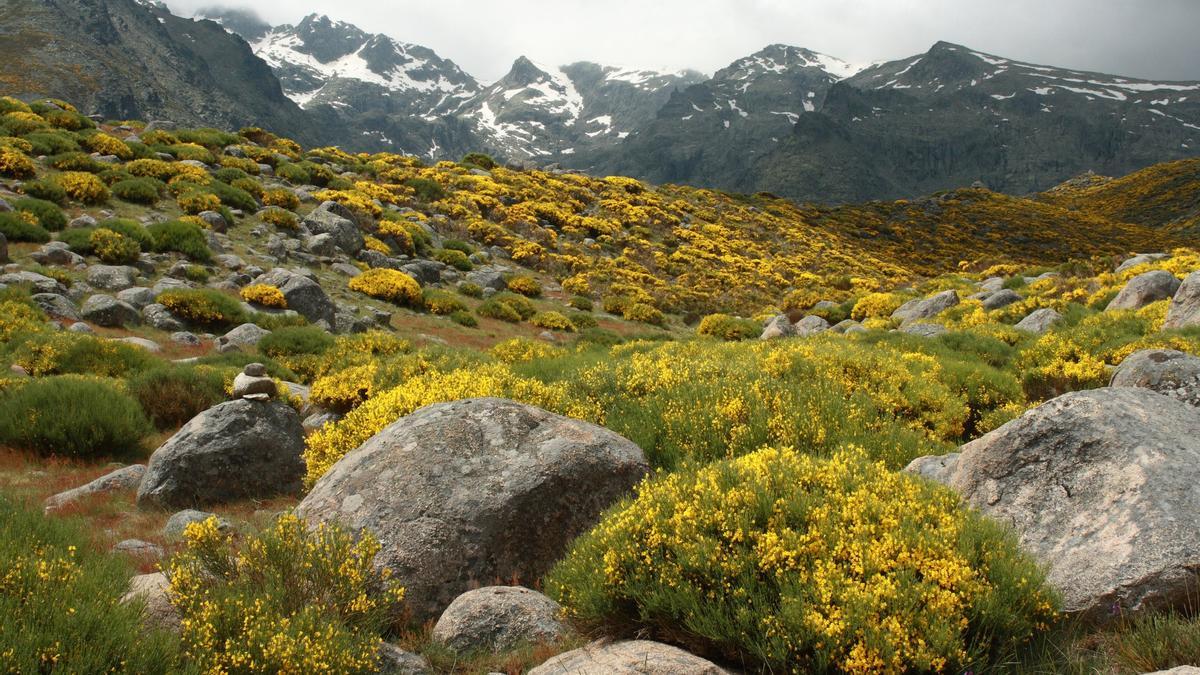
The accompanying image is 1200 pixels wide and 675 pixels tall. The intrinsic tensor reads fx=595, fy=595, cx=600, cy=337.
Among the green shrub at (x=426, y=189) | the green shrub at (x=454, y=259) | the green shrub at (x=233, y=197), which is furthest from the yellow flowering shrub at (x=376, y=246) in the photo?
the green shrub at (x=426, y=189)

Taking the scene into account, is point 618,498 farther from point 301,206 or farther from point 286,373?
point 301,206

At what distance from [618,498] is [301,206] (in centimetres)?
2910

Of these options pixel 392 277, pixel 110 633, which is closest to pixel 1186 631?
pixel 110 633

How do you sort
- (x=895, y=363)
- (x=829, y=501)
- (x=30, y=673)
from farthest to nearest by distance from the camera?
(x=895, y=363)
(x=829, y=501)
(x=30, y=673)

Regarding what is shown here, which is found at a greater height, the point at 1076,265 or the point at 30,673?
the point at 30,673

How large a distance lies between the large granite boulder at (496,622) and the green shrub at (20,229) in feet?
71.1

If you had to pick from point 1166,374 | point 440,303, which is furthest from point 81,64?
point 1166,374

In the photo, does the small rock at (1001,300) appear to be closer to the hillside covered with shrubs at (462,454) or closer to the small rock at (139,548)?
the hillside covered with shrubs at (462,454)

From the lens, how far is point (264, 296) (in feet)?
62.2

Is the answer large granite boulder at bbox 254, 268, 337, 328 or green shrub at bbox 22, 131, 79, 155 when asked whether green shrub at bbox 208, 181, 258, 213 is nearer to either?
green shrub at bbox 22, 131, 79, 155

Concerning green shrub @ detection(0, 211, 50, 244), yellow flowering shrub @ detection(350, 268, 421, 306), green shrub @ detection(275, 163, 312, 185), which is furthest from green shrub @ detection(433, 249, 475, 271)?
green shrub @ detection(0, 211, 50, 244)

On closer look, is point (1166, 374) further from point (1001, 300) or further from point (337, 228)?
point (337, 228)

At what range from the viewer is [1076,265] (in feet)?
92.6

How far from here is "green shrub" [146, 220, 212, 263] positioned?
66.7 feet
